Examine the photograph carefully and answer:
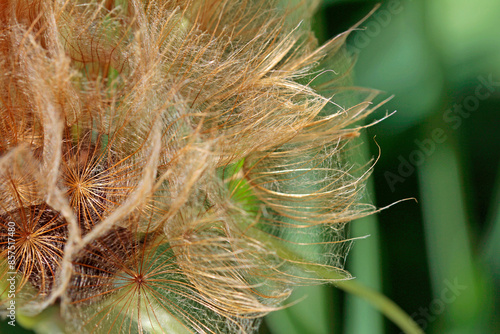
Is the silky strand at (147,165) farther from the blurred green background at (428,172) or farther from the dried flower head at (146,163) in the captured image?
→ the blurred green background at (428,172)

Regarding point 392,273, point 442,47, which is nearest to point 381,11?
point 442,47

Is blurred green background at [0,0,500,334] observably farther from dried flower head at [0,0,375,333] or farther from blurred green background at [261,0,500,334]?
dried flower head at [0,0,375,333]

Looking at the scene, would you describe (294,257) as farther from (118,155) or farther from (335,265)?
(118,155)

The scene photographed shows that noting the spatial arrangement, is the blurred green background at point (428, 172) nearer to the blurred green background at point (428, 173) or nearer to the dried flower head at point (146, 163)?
the blurred green background at point (428, 173)

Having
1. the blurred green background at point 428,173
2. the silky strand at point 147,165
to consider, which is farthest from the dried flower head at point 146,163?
the blurred green background at point 428,173

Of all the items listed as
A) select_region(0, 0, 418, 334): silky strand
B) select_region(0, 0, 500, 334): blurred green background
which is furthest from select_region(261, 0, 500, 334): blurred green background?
select_region(0, 0, 418, 334): silky strand

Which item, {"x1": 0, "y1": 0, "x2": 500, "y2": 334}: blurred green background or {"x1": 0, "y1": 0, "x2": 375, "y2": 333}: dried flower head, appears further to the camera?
{"x1": 0, "y1": 0, "x2": 500, "y2": 334}: blurred green background

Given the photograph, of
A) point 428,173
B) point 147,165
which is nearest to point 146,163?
point 147,165

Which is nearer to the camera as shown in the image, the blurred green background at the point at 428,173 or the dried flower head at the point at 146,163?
the dried flower head at the point at 146,163
